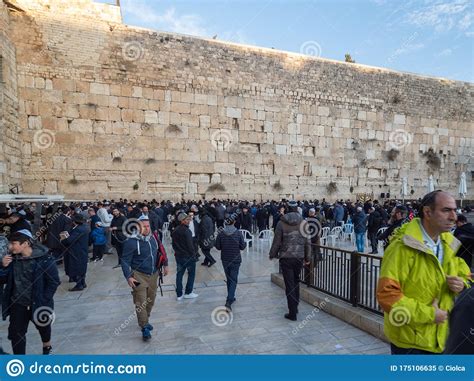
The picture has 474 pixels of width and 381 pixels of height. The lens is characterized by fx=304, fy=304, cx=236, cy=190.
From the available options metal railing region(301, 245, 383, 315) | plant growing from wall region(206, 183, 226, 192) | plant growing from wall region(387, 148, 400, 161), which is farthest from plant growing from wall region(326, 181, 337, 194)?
metal railing region(301, 245, 383, 315)

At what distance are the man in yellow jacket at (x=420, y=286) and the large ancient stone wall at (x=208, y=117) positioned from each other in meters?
14.0

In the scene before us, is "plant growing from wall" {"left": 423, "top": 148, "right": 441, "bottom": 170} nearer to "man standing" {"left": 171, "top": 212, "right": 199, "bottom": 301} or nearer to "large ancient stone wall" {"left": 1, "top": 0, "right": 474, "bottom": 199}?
"large ancient stone wall" {"left": 1, "top": 0, "right": 474, "bottom": 199}

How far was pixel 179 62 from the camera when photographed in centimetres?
1570

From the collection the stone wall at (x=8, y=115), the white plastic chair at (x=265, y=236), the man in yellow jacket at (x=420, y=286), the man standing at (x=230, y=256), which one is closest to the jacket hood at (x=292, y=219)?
the man standing at (x=230, y=256)

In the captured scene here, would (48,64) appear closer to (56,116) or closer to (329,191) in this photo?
(56,116)

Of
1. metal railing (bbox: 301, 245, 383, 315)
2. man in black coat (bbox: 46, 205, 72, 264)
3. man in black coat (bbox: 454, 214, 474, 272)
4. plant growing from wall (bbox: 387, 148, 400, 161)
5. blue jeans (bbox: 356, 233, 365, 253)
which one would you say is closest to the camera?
man in black coat (bbox: 454, 214, 474, 272)

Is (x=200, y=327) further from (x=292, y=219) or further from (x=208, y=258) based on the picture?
(x=208, y=258)

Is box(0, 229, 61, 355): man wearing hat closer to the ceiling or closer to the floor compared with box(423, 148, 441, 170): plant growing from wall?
closer to the floor

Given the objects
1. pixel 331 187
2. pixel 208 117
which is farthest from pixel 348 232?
pixel 208 117

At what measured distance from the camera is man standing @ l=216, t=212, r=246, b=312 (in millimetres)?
4742

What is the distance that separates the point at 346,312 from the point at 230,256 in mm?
1851

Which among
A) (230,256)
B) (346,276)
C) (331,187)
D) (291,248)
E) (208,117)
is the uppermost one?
(208,117)

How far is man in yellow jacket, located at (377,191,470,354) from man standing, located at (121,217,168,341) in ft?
9.31

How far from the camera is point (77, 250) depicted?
577 cm
